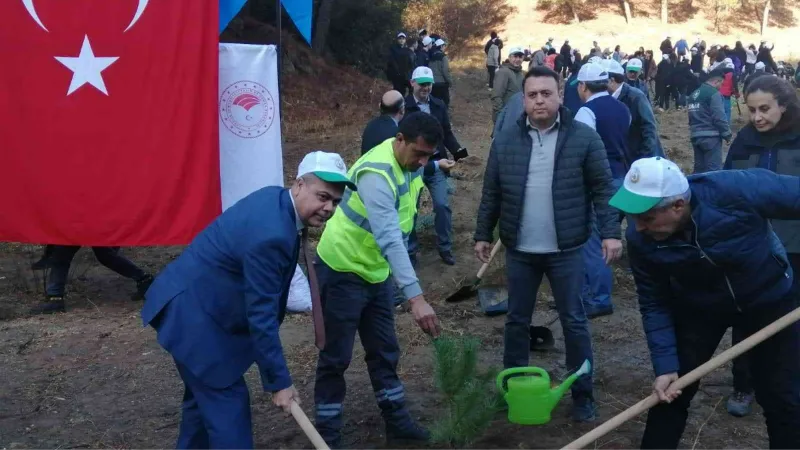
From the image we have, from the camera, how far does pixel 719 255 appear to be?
3168 mm

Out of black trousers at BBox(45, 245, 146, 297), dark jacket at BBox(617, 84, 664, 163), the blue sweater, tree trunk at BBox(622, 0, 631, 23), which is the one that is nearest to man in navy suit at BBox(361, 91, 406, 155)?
the blue sweater

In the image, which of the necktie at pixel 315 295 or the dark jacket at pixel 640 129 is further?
the dark jacket at pixel 640 129

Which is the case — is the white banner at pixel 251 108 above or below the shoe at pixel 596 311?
above

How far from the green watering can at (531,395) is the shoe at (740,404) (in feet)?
3.07

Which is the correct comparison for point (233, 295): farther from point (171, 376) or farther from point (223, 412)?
point (171, 376)

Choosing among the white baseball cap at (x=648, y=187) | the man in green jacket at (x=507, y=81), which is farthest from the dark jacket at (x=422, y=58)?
the white baseball cap at (x=648, y=187)

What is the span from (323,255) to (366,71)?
821 inches

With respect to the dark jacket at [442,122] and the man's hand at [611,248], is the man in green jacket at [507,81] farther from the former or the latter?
the man's hand at [611,248]

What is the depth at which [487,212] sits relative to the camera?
4559 millimetres

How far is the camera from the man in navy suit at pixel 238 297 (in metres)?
3.06

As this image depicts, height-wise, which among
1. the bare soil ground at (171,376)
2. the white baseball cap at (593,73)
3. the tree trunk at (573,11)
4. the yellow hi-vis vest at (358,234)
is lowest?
the bare soil ground at (171,376)

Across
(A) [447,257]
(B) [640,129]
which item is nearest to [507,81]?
(A) [447,257]

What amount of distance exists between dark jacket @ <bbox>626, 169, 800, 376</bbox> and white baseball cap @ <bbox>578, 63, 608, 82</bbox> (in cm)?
296

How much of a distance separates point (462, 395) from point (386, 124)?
3.61 m
